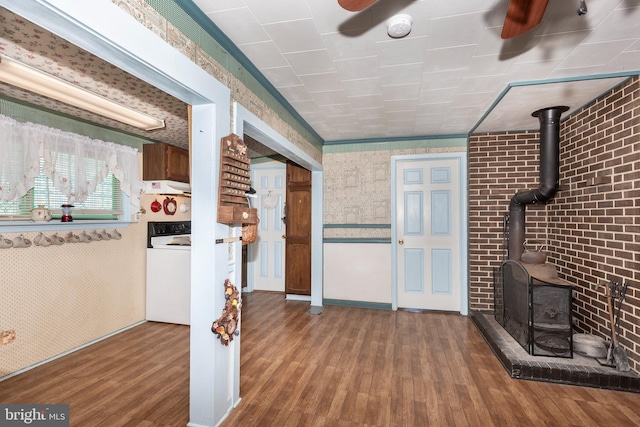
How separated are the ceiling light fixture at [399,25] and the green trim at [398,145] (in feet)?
8.46

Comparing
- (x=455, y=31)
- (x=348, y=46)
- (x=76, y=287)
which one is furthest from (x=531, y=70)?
(x=76, y=287)

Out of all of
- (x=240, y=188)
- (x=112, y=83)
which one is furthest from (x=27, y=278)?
(x=240, y=188)

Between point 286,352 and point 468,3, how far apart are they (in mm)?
2996

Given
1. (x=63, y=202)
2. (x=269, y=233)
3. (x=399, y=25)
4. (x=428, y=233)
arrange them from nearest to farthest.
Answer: (x=399, y=25), (x=63, y=202), (x=428, y=233), (x=269, y=233)

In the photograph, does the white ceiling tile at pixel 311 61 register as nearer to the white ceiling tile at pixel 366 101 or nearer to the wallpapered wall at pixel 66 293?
the white ceiling tile at pixel 366 101

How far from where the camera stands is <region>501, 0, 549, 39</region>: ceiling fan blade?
122 centimetres

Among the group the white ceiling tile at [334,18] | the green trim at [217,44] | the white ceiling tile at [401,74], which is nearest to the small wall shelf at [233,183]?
the green trim at [217,44]

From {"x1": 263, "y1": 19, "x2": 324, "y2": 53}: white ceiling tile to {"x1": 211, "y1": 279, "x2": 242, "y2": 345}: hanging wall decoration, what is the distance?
1594 mm

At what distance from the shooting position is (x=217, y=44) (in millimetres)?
1932

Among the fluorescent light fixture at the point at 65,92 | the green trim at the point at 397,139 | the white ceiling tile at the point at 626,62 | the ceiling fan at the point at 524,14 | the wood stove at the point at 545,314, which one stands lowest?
the wood stove at the point at 545,314

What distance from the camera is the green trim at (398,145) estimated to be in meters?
4.20

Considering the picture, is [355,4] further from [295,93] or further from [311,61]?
[295,93]

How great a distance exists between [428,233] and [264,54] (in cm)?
316

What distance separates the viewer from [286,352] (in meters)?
2.96
